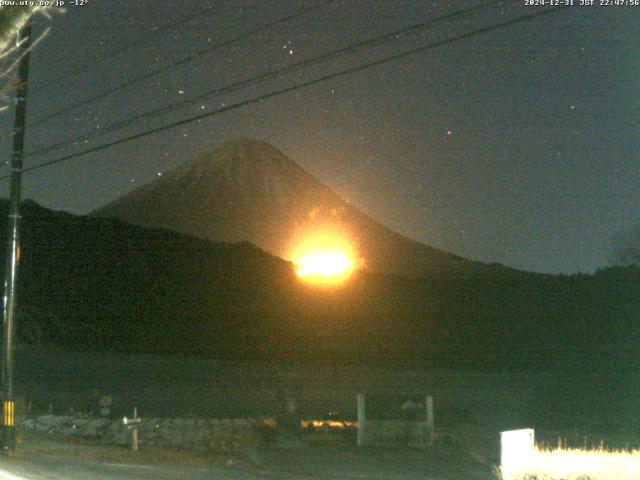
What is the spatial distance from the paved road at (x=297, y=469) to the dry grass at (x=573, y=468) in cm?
236

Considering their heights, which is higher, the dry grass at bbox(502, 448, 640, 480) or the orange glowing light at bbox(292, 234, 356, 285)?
the orange glowing light at bbox(292, 234, 356, 285)

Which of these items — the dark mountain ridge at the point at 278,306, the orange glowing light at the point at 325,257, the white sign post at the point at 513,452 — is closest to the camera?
the white sign post at the point at 513,452

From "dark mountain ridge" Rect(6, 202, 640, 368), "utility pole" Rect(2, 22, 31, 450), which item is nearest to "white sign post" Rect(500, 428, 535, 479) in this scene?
"utility pole" Rect(2, 22, 31, 450)

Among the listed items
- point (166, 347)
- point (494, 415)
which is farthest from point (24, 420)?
point (166, 347)

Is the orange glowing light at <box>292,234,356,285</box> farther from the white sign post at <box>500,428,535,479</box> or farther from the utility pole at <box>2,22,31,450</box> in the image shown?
the white sign post at <box>500,428,535,479</box>

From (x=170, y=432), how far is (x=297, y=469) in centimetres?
556

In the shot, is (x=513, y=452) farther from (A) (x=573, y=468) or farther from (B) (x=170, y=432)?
(B) (x=170, y=432)

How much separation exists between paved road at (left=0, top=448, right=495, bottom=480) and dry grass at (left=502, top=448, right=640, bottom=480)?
2.36 m

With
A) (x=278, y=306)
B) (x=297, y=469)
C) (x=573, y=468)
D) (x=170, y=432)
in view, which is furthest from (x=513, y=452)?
(x=278, y=306)

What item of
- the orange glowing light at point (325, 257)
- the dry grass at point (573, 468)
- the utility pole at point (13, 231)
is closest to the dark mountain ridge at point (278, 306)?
the orange glowing light at point (325, 257)

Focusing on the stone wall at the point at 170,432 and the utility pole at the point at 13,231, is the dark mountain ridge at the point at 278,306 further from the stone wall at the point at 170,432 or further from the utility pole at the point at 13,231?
the utility pole at the point at 13,231

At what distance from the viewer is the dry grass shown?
12.8m

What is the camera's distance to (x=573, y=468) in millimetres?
13391

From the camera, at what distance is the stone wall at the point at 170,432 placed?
2150 centimetres
